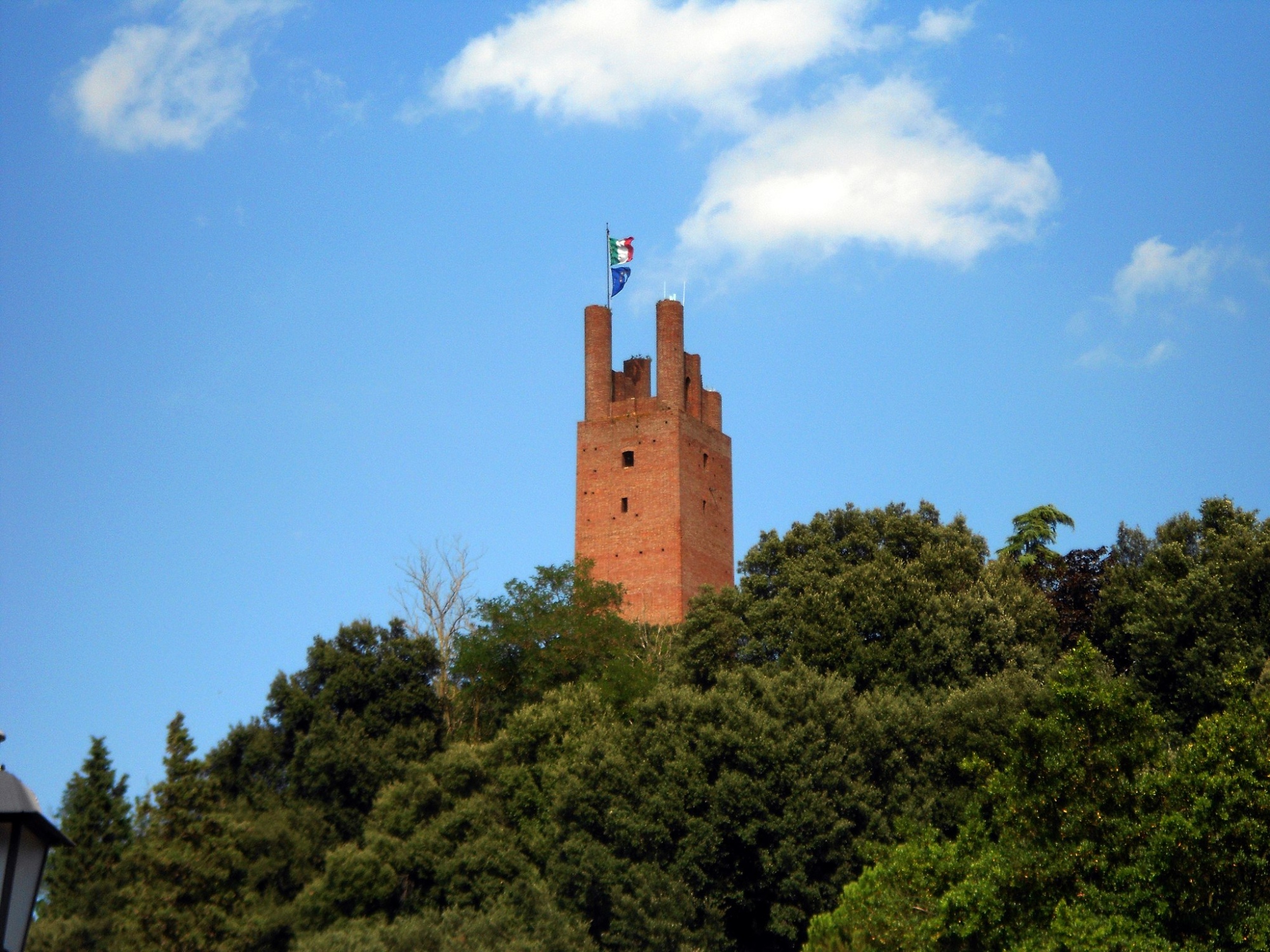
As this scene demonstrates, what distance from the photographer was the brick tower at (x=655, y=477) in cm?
5275

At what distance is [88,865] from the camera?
38969 mm

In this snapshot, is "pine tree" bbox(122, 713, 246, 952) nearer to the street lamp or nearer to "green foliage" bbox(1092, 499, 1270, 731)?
"green foliage" bbox(1092, 499, 1270, 731)

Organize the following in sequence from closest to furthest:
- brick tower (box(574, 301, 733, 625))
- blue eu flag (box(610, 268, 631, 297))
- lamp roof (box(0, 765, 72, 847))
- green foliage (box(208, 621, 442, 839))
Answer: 1. lamp roof (box(0, 765, 72, 847))
2. green foliage (box(208, 621, 442, 839))
3. brick tower (box(574, 301, 733, 625))
4. blue eu flag (box(610, 268, 631, 297))

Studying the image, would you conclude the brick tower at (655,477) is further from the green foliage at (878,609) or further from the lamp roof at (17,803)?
the lamp roof at (17,803)

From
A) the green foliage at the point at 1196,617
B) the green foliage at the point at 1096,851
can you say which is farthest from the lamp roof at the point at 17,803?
the green foliage at the point at 1196,617

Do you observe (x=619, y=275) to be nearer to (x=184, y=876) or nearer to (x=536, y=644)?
(x=536, y=644)

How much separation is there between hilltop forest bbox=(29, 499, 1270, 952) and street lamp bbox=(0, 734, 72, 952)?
16.0 m

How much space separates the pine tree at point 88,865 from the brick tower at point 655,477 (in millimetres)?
17470

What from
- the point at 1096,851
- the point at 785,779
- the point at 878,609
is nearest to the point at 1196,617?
the point at 878,609

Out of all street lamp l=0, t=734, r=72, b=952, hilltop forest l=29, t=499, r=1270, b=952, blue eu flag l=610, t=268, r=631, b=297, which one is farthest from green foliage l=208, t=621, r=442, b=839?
street lamp l=0, t=734, r=72, b=952

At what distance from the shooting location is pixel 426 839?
103 ft

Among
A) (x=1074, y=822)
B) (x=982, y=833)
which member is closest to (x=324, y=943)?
(x=982, y=833)

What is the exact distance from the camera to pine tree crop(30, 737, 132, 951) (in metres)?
32.8

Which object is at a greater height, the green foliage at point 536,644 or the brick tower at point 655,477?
the brick tower at point 655,477
